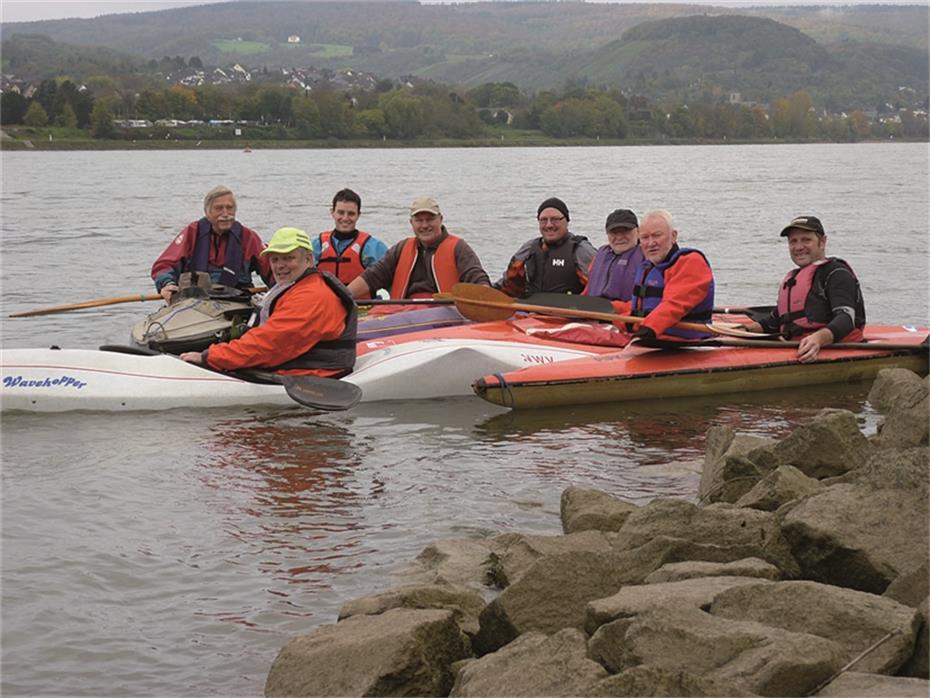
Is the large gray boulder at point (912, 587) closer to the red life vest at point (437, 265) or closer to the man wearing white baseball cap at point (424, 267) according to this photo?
the man wearing white baseball cap at point (424, 267)

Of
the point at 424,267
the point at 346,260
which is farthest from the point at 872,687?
the point at 346,260

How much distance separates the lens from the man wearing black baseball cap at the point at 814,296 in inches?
368

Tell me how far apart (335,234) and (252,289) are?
1.07 metres

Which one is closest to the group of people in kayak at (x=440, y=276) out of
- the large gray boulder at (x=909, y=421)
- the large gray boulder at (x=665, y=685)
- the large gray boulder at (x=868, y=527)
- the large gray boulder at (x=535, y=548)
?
the large gray boulder at (x=909, y=421)

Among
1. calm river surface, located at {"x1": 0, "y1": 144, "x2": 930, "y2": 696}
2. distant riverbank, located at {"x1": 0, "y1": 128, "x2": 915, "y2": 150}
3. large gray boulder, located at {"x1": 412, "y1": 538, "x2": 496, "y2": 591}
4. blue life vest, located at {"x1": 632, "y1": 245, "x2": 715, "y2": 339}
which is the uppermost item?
distant riverbank, located at {"x1": 0, "y1": 128, "x2": 915, "y2": 150}

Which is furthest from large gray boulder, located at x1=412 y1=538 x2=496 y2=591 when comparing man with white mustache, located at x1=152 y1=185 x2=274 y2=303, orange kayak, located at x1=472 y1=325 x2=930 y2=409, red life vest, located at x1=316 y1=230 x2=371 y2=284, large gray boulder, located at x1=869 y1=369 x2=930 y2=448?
red life vest, located at x1=316 y1=230 x2=371 y2=284

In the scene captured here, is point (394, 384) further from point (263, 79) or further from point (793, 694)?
point (263, 79)

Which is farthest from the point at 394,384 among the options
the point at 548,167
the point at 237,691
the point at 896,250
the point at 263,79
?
the point at 263,79

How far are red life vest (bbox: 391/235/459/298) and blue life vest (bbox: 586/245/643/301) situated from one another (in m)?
1.21

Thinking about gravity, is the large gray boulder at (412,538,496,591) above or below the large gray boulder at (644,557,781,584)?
below

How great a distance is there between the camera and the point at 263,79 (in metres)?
180

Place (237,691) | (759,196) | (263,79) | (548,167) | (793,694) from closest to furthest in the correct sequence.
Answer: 1. (793,694)
2. (237,691)
3. (759,196)
4. (548,167)
5. (263,79)

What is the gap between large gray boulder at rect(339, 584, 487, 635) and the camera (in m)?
4.76

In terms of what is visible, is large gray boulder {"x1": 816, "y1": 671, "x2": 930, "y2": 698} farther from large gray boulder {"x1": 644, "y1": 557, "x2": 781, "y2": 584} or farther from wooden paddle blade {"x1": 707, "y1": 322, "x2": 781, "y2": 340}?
wooden paddle blade {"x1": 707, "y1": 322, "x2": 781, "y2": 340}
